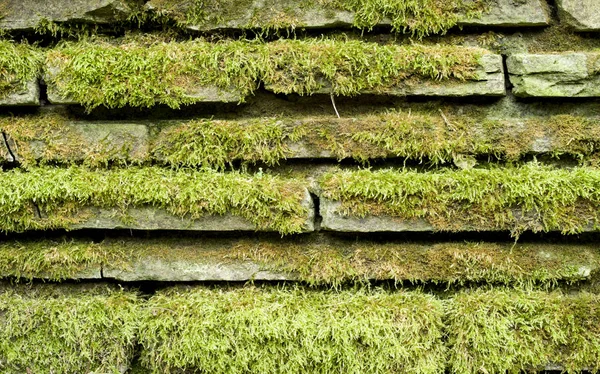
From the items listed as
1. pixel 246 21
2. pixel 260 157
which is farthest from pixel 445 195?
pixel 246 21

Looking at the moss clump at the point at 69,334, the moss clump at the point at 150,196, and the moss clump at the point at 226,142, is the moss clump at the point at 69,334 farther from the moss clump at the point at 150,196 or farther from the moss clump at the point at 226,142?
the moss clump at the point at 226,142

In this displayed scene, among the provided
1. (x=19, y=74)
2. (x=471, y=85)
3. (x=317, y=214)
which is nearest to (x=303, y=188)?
(x=317, y=214)

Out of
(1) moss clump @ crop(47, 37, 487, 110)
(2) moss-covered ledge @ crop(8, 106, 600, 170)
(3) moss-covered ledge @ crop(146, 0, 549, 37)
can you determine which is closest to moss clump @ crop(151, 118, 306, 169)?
(2) moss-covered ledge @ crop(8, 106, 600, 170)

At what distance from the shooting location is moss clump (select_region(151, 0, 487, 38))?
7.12 feet

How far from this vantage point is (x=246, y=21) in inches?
86.7

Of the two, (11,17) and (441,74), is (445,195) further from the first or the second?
(11,17)

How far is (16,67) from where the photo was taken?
216 cm

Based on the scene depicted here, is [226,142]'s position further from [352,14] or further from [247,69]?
[352,14]

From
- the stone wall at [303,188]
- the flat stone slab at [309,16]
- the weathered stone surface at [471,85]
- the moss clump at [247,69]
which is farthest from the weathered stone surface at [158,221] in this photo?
the flat stone slab at [309,16]

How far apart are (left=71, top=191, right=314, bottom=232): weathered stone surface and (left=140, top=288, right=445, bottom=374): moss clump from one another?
30 centimetres

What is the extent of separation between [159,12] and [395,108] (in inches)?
43.4

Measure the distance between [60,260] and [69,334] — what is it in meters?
0.31

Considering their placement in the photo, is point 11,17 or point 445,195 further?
point 11,17

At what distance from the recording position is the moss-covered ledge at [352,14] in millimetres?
2174
